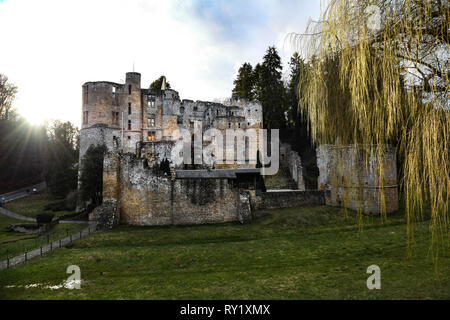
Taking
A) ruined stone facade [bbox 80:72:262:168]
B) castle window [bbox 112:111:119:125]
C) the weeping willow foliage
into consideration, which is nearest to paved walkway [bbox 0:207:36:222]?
ruined stone facade [bbox 80:72:262:168]

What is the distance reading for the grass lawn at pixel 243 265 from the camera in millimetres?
7219

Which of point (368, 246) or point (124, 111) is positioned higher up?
point (124, 111)

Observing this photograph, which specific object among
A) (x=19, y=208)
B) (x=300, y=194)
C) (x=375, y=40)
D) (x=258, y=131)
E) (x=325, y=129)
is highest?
(x=258, y=131)

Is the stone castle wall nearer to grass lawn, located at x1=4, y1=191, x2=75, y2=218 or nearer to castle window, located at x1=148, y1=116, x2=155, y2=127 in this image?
grass lawn, located at x1=4, y1=191, x2=75, y2=218

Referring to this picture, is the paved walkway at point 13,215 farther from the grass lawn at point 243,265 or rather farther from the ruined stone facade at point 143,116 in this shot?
the grass lawn at point 243,265

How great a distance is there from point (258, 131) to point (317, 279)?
3255cm

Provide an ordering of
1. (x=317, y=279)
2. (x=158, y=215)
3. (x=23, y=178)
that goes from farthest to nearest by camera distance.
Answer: (x=23, y=178) → (x=158, y=215) → (x=317, y=279)

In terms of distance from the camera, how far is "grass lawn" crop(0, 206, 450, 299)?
7.22 m

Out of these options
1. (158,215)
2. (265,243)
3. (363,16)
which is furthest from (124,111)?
(363,16)

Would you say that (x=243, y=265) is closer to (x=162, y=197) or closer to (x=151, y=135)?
(x=162, y=197)

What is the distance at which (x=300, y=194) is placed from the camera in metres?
21.2

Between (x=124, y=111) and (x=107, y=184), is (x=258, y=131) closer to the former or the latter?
(x=124, y=111)

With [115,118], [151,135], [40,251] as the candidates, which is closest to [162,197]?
[40,251]

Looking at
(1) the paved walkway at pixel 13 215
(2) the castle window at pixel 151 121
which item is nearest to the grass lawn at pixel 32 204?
(1) the paved walkway at pixel 13 215
